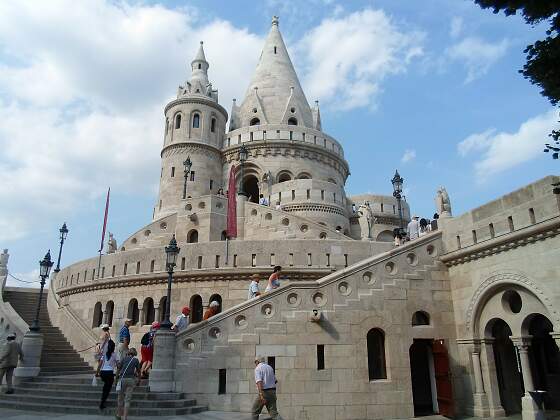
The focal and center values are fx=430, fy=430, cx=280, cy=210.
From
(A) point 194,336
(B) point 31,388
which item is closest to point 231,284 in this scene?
(A) point 194,336

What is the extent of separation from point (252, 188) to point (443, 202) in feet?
70.0

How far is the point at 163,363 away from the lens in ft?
33.4

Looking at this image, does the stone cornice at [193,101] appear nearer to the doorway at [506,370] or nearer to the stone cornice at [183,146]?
the stone cornice at [183,146]

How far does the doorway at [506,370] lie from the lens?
36.4 ft

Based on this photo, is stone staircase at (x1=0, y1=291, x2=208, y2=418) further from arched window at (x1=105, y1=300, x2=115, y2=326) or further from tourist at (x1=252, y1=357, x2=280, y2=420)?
arched window at (x1=105, y1=300, x2=115, y2=326)

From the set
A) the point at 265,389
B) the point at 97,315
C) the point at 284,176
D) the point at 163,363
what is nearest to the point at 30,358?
the point at 163,363

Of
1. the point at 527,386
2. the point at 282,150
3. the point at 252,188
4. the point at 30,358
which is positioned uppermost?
the point at 282,150

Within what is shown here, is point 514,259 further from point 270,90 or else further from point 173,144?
point 270,90

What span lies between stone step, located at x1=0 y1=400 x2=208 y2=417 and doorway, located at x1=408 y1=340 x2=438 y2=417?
5.79 meters

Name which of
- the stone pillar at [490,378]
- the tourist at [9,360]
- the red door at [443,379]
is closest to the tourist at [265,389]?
the red door at [443,379]

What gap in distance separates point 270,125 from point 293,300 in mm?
22262

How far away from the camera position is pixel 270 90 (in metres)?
35.6

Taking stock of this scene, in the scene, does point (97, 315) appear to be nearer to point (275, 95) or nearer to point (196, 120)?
point (196, 120)

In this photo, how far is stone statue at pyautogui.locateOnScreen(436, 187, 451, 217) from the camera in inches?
496
